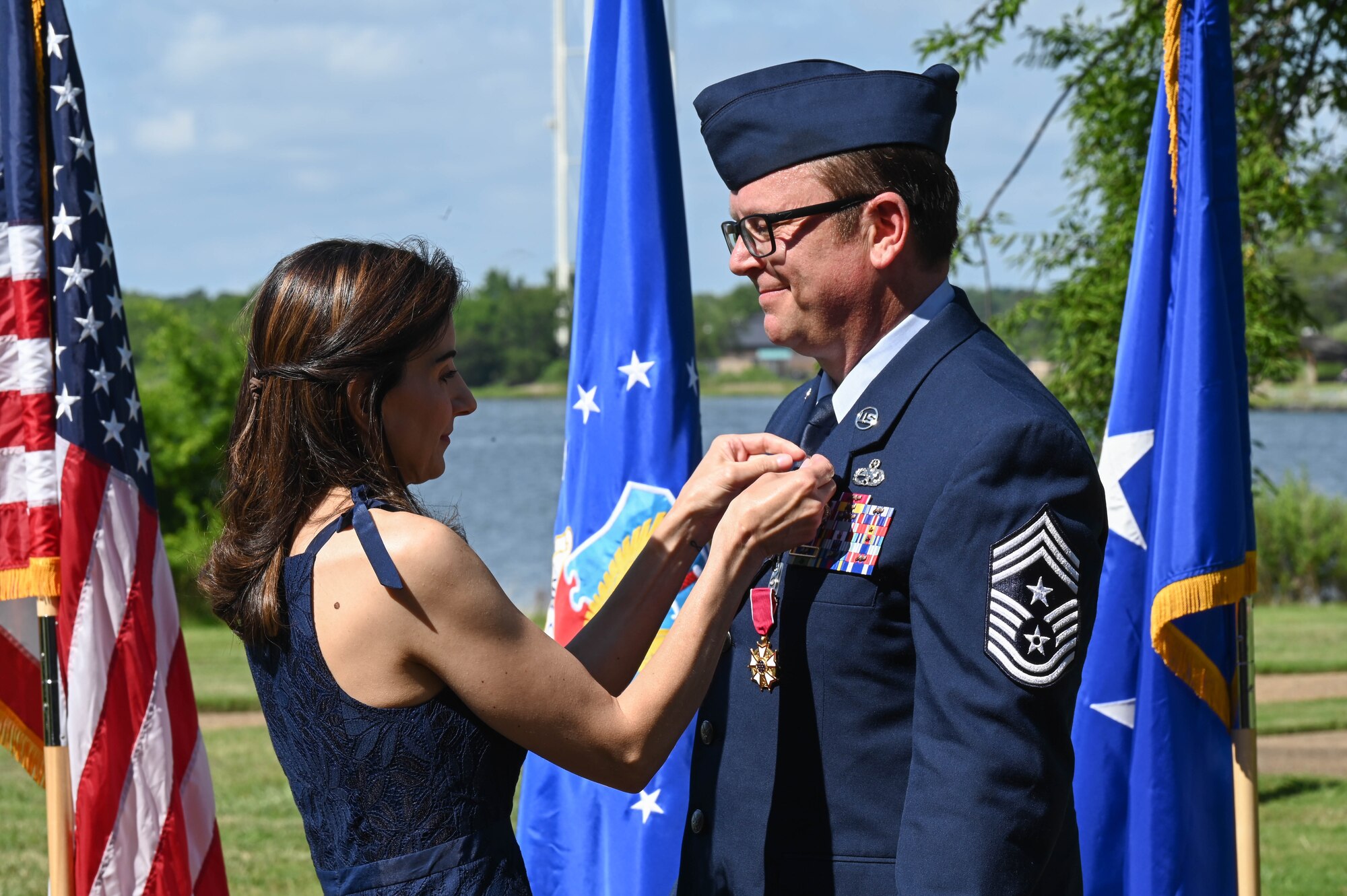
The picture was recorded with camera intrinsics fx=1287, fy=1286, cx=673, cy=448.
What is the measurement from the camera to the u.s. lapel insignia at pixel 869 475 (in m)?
2.12

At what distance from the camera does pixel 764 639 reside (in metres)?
2.21

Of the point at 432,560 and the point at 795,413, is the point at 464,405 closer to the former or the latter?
the point at 432,560

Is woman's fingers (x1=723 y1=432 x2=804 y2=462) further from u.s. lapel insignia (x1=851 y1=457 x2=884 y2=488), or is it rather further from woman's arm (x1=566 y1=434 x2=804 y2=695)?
u.s. lapel insignia (x1=851 y1=457 x2=884 y2=488)

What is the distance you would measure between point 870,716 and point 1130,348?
7.07 feet

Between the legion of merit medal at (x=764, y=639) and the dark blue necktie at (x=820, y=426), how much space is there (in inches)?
11.0

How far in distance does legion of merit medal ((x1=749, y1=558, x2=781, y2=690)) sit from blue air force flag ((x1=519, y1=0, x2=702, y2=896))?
6.03ft

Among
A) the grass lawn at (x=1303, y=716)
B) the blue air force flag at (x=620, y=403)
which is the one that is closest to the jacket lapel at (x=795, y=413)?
the blue air force flag at (x=620, y=403)

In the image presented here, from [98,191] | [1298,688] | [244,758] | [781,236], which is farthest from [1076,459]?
[1298,688]

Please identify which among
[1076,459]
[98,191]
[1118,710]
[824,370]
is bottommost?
[1118,710]

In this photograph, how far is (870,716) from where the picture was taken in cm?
204

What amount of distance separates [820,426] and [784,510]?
36 centimetres

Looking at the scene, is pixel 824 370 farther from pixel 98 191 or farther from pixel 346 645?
pixel 98 191

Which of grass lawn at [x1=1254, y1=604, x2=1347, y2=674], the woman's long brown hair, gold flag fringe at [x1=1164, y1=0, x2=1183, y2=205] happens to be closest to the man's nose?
the woman's long brown hair

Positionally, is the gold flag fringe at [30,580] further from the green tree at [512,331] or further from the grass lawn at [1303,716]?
the grass lawn at [1303,716]
